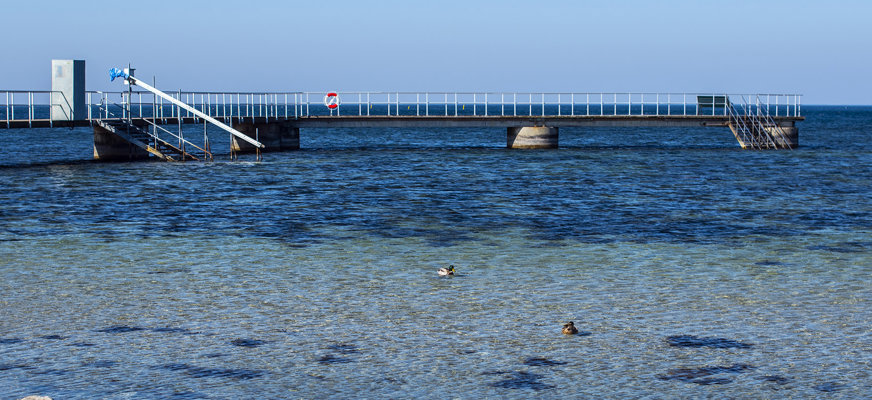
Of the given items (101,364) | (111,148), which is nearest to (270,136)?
(111,148)

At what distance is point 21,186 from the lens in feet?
144

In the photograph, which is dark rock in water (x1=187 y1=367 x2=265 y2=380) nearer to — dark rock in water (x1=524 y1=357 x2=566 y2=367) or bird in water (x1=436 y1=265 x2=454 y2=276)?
dark rock in water (x1=524 y1=357 x2=566 y2=367)

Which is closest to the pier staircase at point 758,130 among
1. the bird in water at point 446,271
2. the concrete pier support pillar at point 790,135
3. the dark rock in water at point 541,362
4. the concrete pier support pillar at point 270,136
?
the concrete pier support pillar at point 790,135

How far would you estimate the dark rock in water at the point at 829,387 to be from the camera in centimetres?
1227

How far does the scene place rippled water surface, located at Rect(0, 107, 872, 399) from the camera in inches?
504

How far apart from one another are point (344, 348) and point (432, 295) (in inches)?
166

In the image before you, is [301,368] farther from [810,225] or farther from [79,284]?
[810,225]

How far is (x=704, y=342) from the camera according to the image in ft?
47.7

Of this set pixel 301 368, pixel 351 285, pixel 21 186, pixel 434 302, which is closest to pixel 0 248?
pixel 351 285

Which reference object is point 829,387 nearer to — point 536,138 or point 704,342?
point 704,342

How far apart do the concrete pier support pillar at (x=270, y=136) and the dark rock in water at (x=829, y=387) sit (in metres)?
56.5

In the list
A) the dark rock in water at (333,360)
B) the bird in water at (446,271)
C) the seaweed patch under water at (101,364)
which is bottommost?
the dark rock in water at (333,360)

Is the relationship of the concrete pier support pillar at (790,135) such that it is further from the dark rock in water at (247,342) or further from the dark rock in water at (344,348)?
the dark rock in water at (247,342)

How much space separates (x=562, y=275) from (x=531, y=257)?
2629mm
